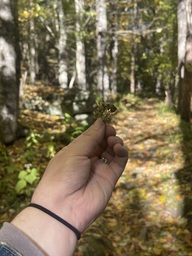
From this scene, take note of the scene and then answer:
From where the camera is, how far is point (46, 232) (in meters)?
1.74

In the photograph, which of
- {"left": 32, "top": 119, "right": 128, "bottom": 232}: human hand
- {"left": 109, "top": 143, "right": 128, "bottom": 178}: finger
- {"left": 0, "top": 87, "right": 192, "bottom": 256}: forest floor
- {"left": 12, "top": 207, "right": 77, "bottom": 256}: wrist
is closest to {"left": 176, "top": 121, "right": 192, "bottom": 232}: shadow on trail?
{"left": 0, "top": 87, "right": 192, "bottom": 256}: forest floor

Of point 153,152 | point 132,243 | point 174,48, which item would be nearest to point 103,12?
point 174,48

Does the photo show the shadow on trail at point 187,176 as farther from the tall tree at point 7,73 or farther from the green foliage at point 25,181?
the tall tree at point 7,73

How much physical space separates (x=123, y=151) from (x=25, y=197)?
402 centimetres

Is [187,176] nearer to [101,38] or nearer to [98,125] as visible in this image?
[98,125]

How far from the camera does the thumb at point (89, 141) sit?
2.05 metres

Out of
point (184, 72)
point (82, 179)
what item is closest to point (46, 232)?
point (82, 179)

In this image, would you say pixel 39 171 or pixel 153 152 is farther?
pixel 153 152

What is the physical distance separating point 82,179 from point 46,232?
1.36 feet

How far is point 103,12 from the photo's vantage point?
13.7m

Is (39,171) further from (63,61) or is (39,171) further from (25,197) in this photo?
(63,61)

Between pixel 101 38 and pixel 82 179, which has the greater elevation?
pixel 101 38

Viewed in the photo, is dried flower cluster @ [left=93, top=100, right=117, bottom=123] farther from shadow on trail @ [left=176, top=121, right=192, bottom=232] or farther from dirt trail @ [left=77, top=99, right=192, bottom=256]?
shadow on trail @ [left=176, top=121, right=192, bottom=232]

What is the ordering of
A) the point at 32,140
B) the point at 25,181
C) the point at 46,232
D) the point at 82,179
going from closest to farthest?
the point at 46,232 → the point at 82,179 → the point at 25,181 → the point at 32,140
